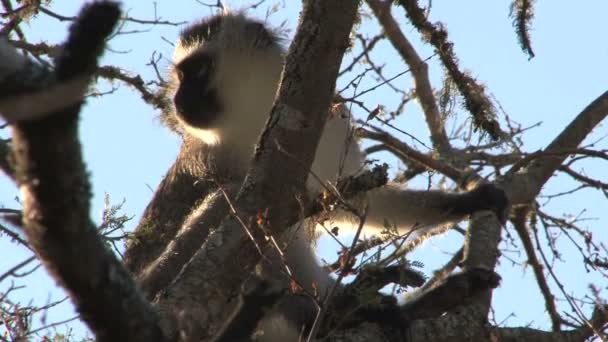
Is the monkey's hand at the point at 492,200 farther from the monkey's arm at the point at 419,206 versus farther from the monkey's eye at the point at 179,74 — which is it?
the monkey's eye at the point at 179,74

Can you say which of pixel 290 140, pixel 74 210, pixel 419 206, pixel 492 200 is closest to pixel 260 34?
pixel 419 206

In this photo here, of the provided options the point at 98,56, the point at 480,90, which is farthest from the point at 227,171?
the point at 98,56

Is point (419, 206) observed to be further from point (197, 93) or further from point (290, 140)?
point (290, 140)

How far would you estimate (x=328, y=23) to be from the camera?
125 inches

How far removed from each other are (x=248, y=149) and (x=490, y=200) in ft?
4.75

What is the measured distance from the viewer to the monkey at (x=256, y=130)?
4.89 m

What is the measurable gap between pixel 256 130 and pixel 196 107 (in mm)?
392

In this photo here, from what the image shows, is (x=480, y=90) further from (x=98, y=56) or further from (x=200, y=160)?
(x=98, y=56)

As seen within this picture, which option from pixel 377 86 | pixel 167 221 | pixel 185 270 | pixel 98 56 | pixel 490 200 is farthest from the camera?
pixel 167 221

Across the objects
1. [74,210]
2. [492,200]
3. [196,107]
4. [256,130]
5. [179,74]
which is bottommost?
[74,210]

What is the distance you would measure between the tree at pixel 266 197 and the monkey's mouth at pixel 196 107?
39 cm

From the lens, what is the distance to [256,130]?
5125 mm

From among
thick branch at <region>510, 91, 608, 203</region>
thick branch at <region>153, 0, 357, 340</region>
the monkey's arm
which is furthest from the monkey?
thick branch at <region>153, 0, 357, 340</region>

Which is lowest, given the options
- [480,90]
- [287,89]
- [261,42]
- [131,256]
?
[287,89]
